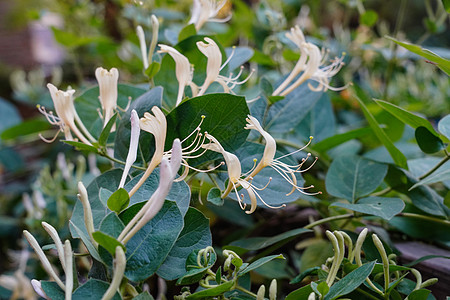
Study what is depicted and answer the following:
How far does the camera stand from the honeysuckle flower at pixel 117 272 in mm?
184

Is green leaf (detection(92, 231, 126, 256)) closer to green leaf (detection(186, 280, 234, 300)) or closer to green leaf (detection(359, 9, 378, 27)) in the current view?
green leaf (detection(186, 280, 234, 300))

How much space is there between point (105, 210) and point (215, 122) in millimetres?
85

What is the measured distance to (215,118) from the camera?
0.85 feet

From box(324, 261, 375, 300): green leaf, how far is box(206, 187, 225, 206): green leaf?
0.08m

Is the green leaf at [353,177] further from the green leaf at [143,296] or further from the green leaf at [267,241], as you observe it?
the green leaf at [143,296]

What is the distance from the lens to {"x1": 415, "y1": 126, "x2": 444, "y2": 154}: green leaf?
310 millimetres

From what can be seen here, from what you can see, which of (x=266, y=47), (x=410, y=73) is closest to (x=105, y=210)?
(x=266, y=47)

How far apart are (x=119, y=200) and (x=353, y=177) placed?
0.64 feet

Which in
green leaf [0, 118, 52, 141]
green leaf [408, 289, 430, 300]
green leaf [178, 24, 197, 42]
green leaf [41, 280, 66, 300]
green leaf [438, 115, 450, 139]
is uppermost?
green leaf [178, 24, 197, 42]

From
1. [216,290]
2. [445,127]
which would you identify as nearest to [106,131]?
[216,290]

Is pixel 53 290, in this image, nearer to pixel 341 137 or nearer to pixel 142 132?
pixel 142 132

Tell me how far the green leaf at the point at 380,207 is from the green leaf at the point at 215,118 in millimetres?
82

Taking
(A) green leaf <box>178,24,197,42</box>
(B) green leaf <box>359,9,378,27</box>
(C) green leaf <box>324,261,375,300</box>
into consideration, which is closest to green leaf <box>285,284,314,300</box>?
(C) green leaf <box>324,261,375,300</box>

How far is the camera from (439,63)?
28cm
